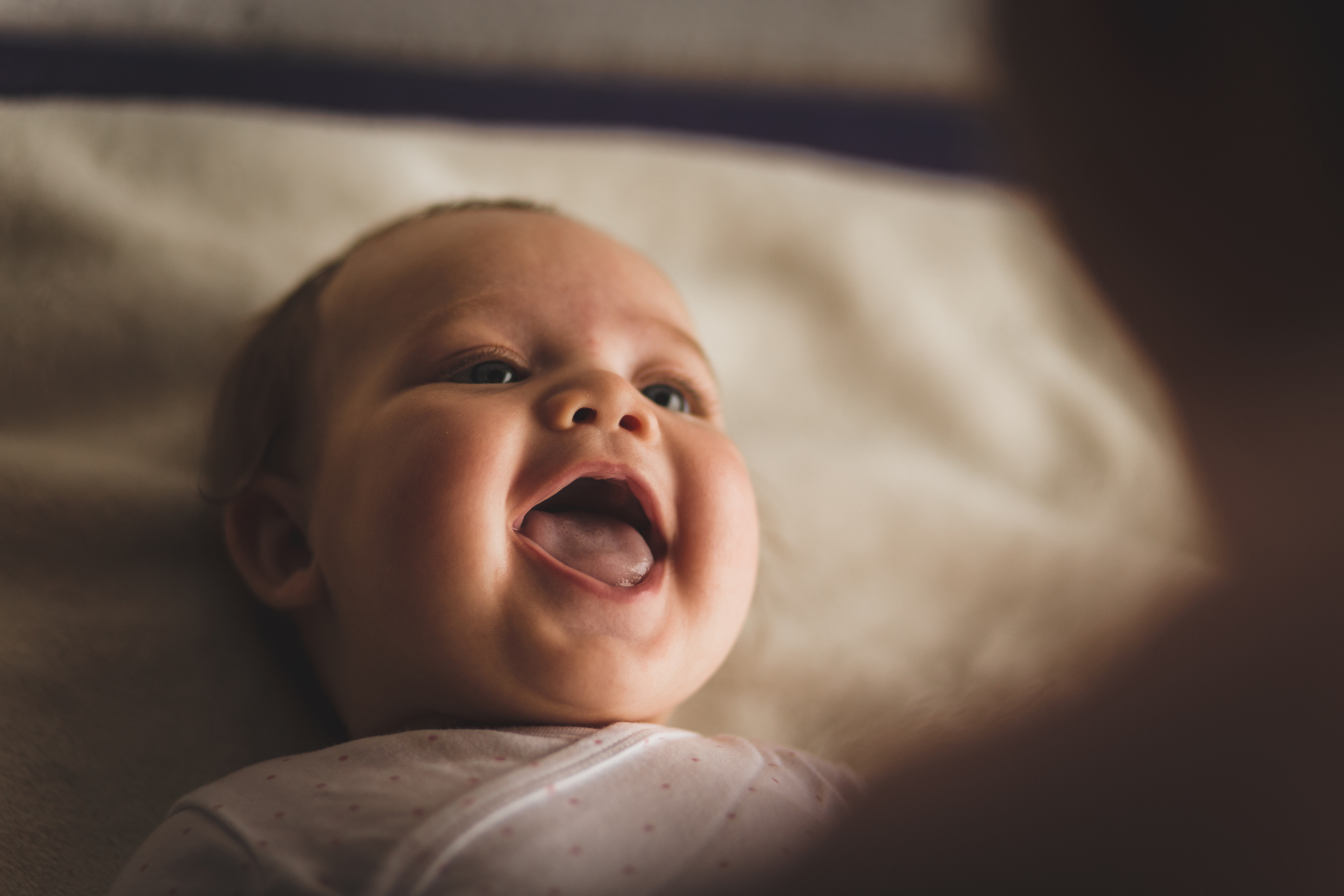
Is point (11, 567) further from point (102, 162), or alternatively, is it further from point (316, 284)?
point (102, 162)

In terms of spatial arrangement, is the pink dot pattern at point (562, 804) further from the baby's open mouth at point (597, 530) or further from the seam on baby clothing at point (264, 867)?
the baby's open mouth at point (597, 530)

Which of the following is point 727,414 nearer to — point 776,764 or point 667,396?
point 667,396

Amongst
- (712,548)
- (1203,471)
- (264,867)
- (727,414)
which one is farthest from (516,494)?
(727,414)

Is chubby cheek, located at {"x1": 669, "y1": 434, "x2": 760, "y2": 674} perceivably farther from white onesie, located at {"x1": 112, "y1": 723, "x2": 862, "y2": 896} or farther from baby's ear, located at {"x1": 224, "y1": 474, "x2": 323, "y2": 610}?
baby's ear, located at {"x1": 224, "y1": 474, "x2": 323, "y2": 610}

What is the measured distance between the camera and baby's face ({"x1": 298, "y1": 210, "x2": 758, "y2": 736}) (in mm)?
681

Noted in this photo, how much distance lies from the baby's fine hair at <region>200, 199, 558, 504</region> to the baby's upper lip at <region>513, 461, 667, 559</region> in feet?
0.96

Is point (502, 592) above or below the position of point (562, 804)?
above

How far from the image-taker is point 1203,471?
0.39 metres

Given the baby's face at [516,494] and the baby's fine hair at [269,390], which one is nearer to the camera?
the baby's face at [516,494]

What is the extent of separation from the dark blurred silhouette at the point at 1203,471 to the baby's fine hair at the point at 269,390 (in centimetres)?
67

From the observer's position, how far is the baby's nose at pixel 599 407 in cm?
71

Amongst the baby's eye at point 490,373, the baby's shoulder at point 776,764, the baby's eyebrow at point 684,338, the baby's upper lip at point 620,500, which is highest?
the baby's eyebrow at point 684,338

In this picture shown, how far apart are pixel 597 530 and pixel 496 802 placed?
0.70 ft

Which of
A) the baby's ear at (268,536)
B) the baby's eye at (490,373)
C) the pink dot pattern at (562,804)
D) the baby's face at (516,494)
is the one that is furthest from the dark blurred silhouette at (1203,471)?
the baby's ear at (268,536)
